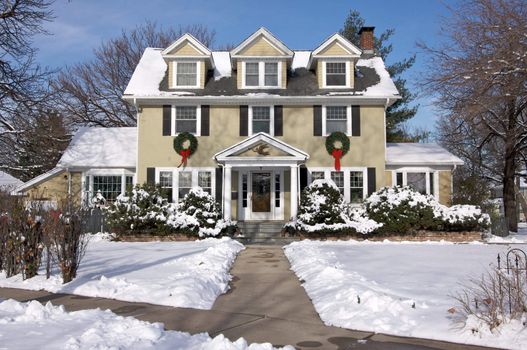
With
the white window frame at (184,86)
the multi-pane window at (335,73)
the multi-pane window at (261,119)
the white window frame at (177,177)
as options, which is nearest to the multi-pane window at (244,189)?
the white window frame at (177,177)

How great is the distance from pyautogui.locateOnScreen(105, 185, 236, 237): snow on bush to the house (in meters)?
2.27

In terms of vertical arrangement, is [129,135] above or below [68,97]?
below

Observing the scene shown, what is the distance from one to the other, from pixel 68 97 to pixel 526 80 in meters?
30.3

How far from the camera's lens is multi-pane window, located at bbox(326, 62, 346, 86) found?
20516mm

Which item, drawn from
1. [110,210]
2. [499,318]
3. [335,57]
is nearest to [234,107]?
[335,57]

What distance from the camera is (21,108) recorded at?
19938 millimetres

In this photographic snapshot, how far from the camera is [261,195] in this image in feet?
64.8

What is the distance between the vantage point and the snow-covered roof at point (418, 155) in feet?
66.6

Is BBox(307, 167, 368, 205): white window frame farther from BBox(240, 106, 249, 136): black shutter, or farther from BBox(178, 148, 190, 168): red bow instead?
BBox(178, 148, 190, 168): red bow

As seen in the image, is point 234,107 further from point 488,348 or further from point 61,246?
point 488,348

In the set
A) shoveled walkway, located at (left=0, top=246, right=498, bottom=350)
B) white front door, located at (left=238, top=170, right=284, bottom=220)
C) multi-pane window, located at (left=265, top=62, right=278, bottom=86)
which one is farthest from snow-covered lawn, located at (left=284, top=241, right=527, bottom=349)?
multi-pane window, located at (left=265, top=62, right=278, bottom=86)

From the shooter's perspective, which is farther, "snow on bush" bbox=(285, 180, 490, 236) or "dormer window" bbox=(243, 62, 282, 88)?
"dormer window" bbox=(243, 62, 282, 88)

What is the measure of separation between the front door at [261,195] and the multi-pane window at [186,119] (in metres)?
3.27

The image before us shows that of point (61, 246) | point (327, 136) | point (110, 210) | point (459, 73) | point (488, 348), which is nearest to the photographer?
point (488, 348)
